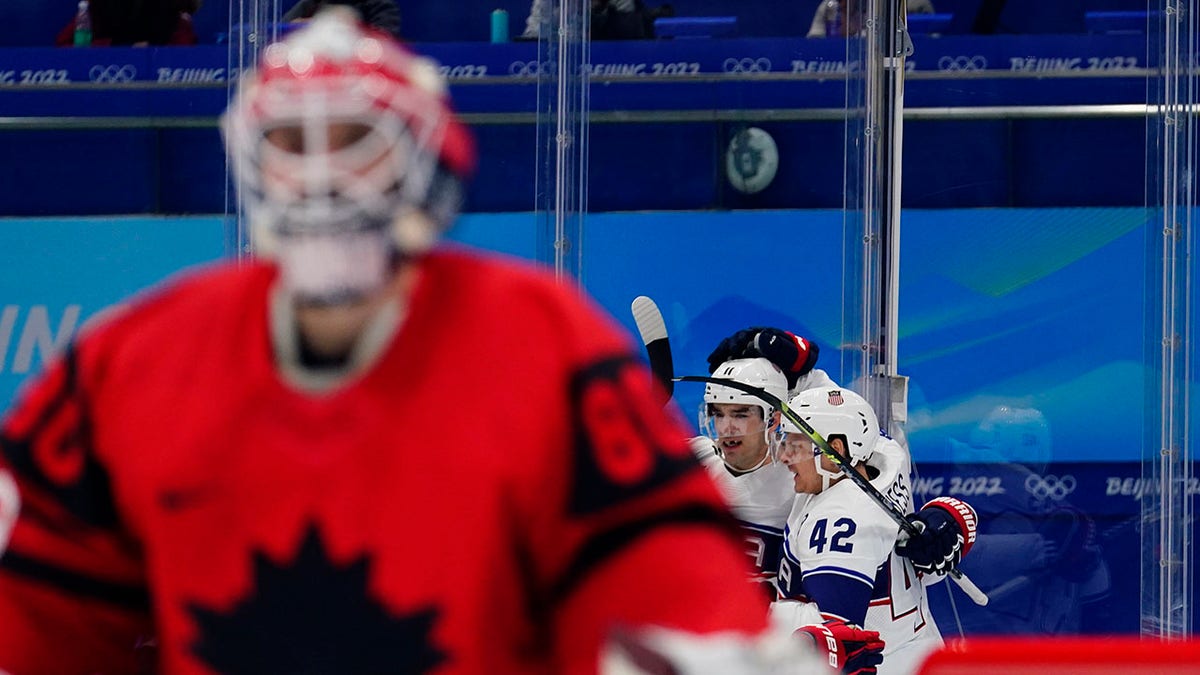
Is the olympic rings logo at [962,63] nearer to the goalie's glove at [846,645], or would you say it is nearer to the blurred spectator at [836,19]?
the blurred spectator at [836,19]

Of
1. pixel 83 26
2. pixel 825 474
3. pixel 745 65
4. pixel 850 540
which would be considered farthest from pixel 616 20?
pixel 850 540

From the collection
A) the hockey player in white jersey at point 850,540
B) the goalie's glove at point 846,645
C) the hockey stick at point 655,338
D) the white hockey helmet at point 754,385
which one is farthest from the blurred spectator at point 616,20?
the goalie's glove at point 846,645

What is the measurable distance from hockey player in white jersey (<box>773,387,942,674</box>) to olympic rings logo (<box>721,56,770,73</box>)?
113 centimetres

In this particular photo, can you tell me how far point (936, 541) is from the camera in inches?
155

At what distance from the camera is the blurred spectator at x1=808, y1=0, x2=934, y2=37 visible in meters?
4.99

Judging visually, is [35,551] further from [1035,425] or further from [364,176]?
[1035,425]

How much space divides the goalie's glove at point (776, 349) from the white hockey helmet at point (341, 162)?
11.1 feet

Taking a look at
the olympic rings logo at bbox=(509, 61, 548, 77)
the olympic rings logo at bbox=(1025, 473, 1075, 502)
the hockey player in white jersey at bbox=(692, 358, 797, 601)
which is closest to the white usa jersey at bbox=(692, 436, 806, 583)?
the hockey player in white jersey at bbox=(692, 358, 797, 601)

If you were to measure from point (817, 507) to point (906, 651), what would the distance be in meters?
0.44

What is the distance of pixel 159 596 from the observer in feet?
4.08

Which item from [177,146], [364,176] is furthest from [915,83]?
[364,176]

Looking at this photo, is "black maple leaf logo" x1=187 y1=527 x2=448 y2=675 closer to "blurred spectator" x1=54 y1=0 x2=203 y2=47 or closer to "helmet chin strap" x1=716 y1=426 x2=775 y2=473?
"helmet chin strap" x1=716 y1=426 x2=775 y2=473

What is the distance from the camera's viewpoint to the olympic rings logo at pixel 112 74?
4988mm

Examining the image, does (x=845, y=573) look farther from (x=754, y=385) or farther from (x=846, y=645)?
(x=754, y=385)
